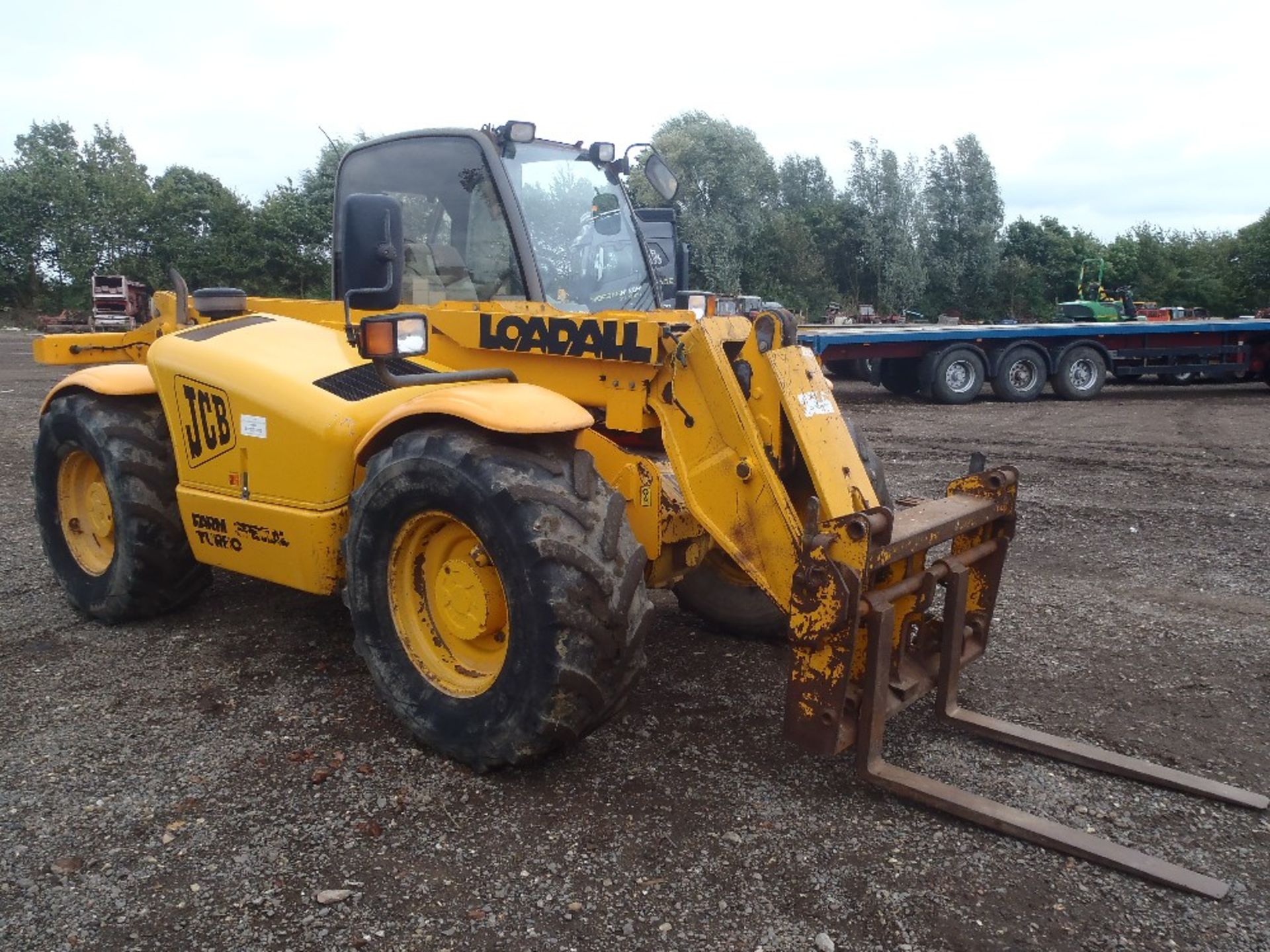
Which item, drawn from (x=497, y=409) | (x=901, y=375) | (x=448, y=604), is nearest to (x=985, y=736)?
(x=448, y=604)

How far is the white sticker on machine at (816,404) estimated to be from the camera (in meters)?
3.65

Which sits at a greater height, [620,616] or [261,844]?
[620,616]

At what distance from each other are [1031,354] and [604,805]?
1493 centimetres

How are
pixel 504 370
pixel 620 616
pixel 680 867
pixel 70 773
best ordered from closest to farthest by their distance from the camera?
pixel 680 867, pixel 620 616, pixel 70 773, pixel 504 370

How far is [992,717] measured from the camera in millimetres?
4023

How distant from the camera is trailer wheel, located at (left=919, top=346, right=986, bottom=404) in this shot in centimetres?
1591

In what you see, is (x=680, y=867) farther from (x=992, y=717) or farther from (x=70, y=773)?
(x=70, y=773)

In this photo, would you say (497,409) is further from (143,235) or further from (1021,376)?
(143,235)

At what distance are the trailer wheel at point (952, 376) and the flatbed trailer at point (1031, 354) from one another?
0.4 inches

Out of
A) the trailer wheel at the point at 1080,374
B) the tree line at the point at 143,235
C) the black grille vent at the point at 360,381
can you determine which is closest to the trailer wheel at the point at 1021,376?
the trailer wheel at the point at 1080,374

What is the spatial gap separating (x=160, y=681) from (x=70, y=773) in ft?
2.76

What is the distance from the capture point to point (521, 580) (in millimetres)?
3201

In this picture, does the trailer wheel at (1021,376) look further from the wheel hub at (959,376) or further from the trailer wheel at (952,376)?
the wheel hub at (959,376)

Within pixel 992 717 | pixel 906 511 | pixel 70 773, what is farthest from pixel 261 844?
pixel 992 717
